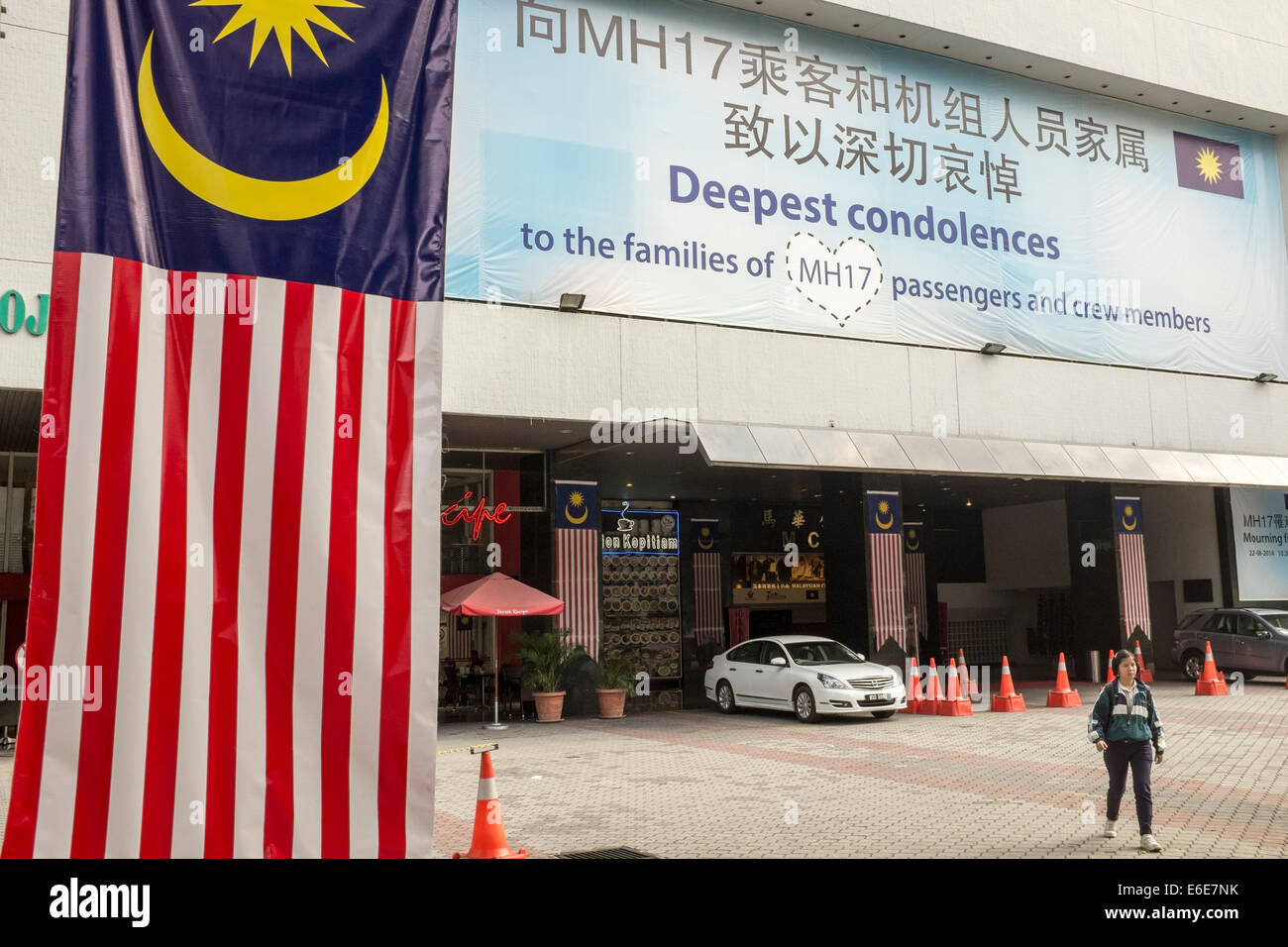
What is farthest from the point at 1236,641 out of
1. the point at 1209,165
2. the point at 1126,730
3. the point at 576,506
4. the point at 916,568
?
the point at 1126,730

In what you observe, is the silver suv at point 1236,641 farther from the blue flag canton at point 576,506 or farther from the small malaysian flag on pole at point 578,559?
the blue flag canton at point 576,506

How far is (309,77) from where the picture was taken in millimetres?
3828

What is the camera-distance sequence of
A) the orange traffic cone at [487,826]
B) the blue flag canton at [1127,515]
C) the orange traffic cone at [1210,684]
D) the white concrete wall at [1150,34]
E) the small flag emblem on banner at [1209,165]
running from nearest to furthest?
the orange traffic cone at [487,826], the orange traffic cone at [1210,684], the white concrete wall at [1150,34], the blue flag canton at [1127,515], the small flag emblem on banner at [1209,165]

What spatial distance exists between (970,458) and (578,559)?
27.3ft

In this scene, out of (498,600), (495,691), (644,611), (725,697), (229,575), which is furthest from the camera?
(644,611)

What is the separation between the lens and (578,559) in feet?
70.9

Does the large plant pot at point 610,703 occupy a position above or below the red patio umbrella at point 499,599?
below

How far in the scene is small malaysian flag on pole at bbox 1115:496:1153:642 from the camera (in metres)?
26.3

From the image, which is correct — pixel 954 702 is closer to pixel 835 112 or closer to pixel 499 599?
pixel 499 599

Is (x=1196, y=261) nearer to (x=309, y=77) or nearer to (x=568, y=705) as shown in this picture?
(x=568, y=705)

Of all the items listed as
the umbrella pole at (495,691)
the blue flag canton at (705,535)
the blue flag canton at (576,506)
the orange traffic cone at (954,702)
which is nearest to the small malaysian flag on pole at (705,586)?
the blue flag canton at (705,535)

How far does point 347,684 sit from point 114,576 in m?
0.82

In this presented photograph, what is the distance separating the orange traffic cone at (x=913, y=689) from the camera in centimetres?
2002

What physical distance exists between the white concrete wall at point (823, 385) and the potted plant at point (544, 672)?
4405mm
